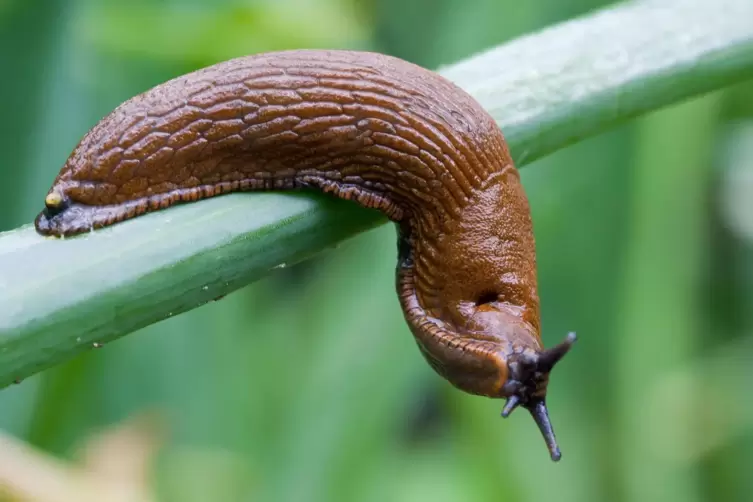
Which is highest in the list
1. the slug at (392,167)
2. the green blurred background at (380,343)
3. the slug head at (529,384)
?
the slug at (392,167)

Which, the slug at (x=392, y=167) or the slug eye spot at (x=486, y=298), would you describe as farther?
the slug eye spot at (x=486, y=298)

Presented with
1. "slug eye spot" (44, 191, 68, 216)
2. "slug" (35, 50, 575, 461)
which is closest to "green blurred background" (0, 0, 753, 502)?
"slug eye spot" (44, 191, 68, 216)

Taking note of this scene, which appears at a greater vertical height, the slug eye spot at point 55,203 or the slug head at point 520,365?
the slug eye spot at point 55,203

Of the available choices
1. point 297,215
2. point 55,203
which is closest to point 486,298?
point 297,215

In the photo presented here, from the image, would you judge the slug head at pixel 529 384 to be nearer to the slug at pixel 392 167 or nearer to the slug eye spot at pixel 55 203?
the slug at pixel 392 167

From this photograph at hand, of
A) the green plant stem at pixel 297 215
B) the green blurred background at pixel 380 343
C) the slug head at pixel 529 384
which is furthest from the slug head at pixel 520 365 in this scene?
the green blurred background at pixel 380 343

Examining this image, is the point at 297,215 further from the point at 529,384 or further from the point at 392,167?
the point at 529,384

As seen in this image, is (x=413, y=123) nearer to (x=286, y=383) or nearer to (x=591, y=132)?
(x=591, y=132)

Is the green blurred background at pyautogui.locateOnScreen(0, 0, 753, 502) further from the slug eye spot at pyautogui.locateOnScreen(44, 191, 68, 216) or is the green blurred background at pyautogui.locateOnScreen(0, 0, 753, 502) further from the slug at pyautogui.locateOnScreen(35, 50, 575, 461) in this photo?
the slug at pyautogui.locateOnScreen(35, 50, 575, 461)

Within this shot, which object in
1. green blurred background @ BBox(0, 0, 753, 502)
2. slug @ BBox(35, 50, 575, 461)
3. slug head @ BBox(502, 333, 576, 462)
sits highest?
slug @ BBox(35, 50, 575, 461)
